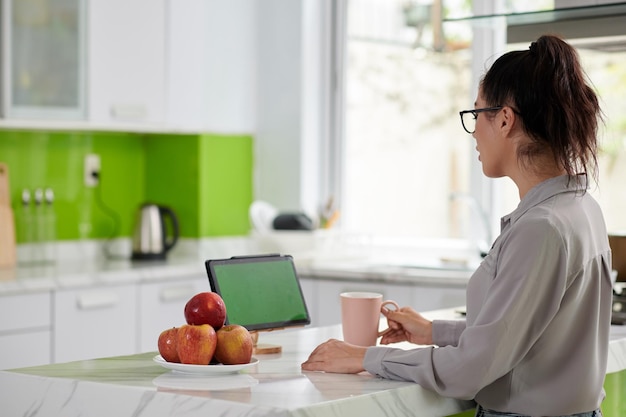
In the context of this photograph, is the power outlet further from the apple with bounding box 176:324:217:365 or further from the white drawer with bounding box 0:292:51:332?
the apple with bounding box 176:324:217:365

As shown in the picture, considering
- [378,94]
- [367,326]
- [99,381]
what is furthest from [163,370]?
[378,94]

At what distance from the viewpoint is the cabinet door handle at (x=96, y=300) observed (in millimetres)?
3781

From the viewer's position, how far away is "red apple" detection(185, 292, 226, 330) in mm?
1918

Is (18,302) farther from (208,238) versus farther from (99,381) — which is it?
(99,381)

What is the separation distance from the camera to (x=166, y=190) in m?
4.95

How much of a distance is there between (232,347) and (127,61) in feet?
8.66

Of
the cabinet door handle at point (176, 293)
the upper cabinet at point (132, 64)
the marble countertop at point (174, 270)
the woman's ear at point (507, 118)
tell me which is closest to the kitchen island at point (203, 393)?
the woman's ear at point (507, 118)

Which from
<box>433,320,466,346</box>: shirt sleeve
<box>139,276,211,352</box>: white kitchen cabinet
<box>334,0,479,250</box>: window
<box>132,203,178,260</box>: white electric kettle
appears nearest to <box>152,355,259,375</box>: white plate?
<box>433,320,466,346</box>: shirt sleeve

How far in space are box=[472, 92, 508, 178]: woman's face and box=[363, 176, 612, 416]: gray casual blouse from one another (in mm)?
88

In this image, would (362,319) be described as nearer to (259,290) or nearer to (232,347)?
(259,290)

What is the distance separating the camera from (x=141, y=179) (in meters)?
5.02

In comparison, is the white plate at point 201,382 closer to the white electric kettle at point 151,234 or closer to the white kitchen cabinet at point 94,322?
the white kitchen cabinet at point 94,322

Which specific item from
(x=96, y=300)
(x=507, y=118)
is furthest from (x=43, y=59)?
(x=507, y=118)

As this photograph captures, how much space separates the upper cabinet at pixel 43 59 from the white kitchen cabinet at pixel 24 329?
0.75 m
